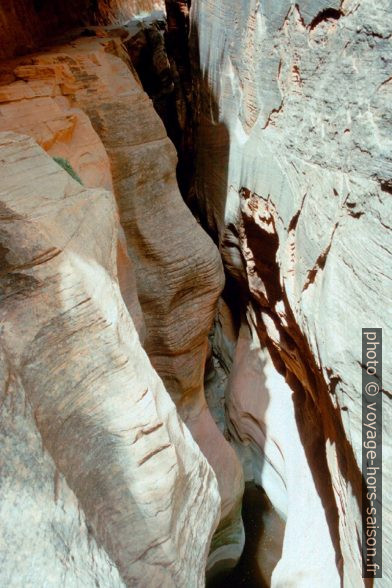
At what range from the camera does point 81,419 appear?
5.59 feet

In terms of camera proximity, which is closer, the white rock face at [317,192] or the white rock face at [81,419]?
the white rock face at [81,419]

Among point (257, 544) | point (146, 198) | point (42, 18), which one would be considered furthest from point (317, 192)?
point (42, 18)

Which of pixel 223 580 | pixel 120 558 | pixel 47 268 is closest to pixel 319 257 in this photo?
pixel 47 268

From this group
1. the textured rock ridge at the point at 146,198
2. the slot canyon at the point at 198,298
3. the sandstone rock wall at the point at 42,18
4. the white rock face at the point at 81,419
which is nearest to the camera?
the white rock face at the point at 81,419

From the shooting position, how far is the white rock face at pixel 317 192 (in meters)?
2.27

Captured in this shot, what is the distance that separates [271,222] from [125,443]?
2758 millimetres

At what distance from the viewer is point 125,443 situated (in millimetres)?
1779

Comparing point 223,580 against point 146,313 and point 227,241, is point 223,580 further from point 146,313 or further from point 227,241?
point 227,241

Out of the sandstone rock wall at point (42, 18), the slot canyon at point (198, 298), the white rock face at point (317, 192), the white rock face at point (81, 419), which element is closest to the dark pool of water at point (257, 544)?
the slot canyon at point (198, 298)

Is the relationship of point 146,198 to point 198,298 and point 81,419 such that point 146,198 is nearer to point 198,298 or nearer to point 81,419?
point 198,298

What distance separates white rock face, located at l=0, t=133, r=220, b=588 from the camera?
1.32m

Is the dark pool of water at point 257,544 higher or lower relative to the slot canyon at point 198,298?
lower

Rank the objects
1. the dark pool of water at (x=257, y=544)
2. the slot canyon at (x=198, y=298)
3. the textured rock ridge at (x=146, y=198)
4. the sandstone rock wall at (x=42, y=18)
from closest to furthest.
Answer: the slot canyon at (x=198, y=298) → the textured rock ridge at (x=146, y=198) → the dark pool of water at (x=257, y=544) → the sandstone rock wall at (x=42, y=18)

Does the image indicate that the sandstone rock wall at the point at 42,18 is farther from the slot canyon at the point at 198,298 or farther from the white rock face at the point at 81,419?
the white rock face at the point at 81,419
